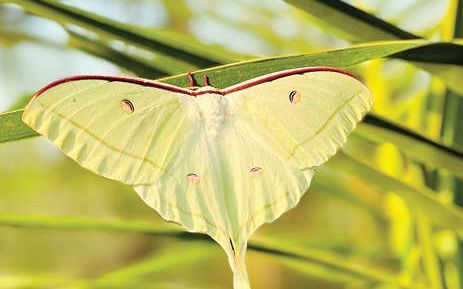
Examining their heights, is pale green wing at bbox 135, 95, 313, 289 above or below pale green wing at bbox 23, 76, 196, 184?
below

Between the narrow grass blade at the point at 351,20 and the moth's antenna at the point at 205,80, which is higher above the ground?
the narrow grass blade at the point at 351,20

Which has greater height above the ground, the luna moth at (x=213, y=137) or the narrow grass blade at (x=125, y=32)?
the narrow grass blade at (x=125, y=32)

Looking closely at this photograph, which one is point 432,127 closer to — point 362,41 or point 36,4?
point 362,41

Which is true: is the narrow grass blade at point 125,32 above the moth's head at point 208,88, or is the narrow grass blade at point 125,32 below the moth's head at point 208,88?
above

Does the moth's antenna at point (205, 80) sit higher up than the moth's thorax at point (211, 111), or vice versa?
the moth's antenna at point (205, 80)

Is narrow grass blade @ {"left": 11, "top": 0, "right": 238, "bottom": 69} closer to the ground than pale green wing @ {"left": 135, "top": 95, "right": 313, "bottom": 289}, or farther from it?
farther from it
